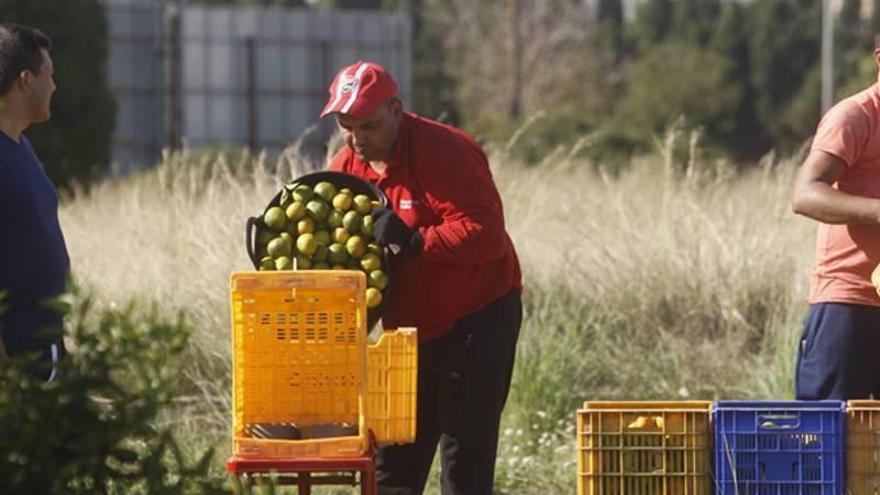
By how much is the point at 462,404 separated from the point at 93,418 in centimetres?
273

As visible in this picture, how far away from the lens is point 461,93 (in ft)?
171

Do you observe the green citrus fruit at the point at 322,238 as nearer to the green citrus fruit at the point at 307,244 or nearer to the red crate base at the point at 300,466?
the green citrus fruit at the point at 307,244

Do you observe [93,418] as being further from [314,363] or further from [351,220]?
[351,220]

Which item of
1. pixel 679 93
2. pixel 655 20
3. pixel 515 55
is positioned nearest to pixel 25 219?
pixel 679 93

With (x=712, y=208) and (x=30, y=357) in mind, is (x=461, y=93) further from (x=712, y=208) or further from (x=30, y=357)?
(x=30, y=357)

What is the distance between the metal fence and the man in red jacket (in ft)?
111

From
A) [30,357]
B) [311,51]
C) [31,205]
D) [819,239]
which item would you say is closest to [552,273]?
[819,239]

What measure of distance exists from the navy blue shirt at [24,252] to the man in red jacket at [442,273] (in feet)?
2.99

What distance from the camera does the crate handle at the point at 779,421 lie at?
540cm

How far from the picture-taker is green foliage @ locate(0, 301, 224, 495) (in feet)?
11.6

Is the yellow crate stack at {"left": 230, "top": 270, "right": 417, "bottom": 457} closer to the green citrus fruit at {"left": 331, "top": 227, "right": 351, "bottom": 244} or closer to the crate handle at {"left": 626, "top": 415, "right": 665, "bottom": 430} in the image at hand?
the green citrus fruit at {"left": 331, "top": 227, "right": 351, "bottom": 244}

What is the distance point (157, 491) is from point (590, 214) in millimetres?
9250

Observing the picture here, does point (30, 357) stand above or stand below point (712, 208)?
above

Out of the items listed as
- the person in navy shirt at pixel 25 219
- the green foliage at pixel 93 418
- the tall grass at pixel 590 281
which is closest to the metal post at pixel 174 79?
the tall grass at pixel 590 281
